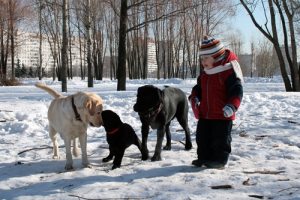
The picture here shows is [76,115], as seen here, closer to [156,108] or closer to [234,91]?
[156,108]

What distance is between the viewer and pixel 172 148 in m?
6.33

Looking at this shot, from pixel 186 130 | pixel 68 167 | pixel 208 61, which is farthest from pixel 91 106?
pixel 186 130

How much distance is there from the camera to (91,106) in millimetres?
4840

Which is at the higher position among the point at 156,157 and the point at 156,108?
the point at 156,108

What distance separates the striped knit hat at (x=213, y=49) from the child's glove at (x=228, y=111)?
2.27 ft

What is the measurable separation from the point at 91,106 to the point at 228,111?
62.3 inches

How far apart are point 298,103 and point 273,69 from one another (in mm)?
82577

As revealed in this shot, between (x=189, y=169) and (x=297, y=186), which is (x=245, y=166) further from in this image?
(x=297, y=186)

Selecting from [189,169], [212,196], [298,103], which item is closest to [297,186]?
[212,196]

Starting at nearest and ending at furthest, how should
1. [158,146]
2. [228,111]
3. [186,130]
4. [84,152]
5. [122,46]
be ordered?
[228,111] → [84,152] → [158,146] → [186,130] → [122,46]

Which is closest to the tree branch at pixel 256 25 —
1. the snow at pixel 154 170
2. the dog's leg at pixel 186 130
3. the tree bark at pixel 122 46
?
the tree bark at pixel 122 46

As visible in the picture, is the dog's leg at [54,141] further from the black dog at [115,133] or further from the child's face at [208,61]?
the child's face at [208,61]

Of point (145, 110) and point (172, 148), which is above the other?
point (145, 110)

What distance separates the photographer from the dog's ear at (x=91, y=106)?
4824 mm
